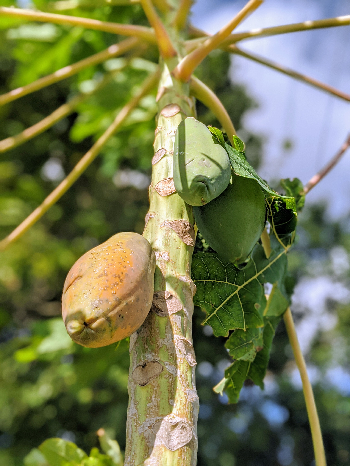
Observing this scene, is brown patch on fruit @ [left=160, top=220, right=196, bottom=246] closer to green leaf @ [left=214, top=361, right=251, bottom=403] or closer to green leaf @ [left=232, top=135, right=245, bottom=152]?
green leaf @ [left=232, top=135, right=245, bottom=152]

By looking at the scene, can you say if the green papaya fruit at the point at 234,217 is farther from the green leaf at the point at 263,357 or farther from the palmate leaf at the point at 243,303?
the green leaf at the point at 263,357

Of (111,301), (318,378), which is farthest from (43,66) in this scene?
(318,378)

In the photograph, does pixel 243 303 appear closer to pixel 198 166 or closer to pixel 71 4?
pixel 198 166

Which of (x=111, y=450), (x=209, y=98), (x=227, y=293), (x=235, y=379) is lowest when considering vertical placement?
(x=111, y=450)

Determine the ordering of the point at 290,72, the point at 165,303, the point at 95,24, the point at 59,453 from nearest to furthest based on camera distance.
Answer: the point at 165,303 → the point at 59,453 → the point at 95,24 → the point at 290,72

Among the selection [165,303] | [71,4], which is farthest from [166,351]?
[71,4]

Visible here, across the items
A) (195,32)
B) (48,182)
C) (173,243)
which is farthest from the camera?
(48,182)

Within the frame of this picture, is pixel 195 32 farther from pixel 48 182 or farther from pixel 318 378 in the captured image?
pixel 318 378

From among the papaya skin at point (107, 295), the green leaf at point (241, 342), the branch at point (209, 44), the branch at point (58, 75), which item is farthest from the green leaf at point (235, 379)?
the branch at point (58, 75)
